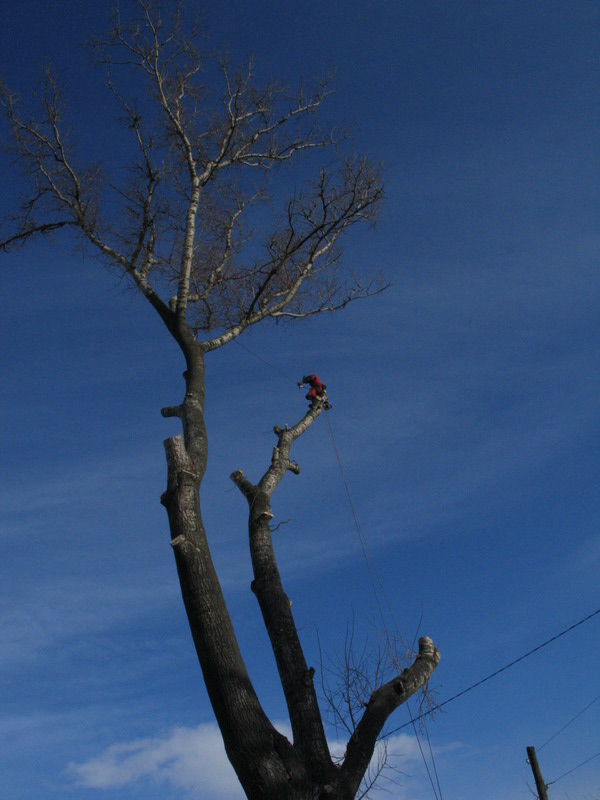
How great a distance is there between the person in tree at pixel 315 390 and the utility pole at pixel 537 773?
34.8ft

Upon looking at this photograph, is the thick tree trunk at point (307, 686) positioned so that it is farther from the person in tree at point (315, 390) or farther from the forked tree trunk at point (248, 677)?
the person in tree at point (315, 390)

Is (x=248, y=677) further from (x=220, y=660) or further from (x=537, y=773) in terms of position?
(x=537, y=773)

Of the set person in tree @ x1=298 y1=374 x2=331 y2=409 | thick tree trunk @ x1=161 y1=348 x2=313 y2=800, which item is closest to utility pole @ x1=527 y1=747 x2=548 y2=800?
person in tree @ x1=298 y1=374 x2=331 y2=409

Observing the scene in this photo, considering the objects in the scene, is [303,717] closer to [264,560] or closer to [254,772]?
[254,772]

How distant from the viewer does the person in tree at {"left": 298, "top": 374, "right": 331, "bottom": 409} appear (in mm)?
7391

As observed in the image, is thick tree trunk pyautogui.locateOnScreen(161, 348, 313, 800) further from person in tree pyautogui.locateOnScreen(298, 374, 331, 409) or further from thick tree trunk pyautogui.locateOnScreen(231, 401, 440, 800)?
person in tree pyautogui.locateOnScreen(298, 374, 331, 409)

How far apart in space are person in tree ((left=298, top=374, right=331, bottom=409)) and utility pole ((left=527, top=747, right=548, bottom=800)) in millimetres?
10611

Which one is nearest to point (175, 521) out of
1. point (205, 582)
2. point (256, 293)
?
point (205, 582)

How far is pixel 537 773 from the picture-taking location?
1414 centimetres

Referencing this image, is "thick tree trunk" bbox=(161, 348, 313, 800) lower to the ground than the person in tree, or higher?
lower

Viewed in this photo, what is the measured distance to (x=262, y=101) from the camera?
816cm

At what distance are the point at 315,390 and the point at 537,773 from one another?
35.9 ft

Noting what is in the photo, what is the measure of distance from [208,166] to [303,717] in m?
5.73

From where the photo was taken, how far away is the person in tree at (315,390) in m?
7.39
